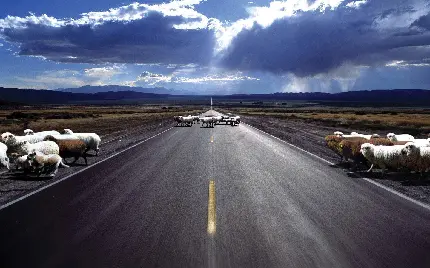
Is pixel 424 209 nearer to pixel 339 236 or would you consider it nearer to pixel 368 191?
pixel 368 191

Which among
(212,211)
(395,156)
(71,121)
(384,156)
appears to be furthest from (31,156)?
(71,121)

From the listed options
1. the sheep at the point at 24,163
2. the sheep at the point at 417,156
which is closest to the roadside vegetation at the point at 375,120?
the sheep at the point at 417,156

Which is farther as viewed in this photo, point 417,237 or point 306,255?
point 417,237

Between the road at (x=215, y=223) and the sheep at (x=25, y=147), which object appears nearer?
the road at (x=215, y=223)

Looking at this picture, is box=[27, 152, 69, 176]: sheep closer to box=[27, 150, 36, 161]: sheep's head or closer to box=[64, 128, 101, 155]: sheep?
box=[27, 150, 36, 161]: sheep's head

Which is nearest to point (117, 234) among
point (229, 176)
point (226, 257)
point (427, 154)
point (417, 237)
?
point (226, 257)

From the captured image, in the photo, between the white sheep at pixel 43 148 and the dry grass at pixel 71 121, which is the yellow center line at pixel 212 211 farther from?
the dry grass at pixel 71 121
